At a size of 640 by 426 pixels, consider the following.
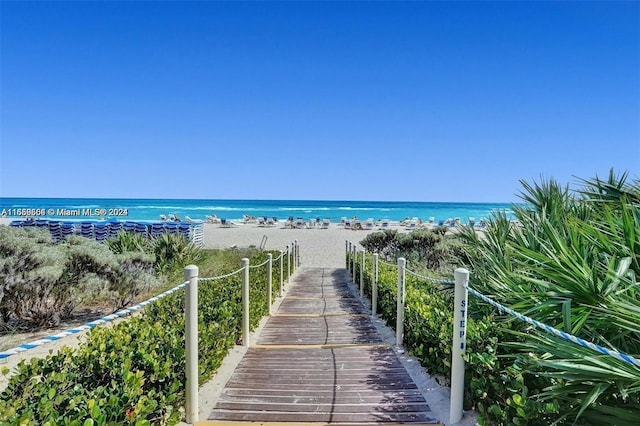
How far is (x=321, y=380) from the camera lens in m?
4.18

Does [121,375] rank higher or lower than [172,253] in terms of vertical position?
higher

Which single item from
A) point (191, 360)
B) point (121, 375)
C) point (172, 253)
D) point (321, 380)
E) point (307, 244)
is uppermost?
point (121, 375)

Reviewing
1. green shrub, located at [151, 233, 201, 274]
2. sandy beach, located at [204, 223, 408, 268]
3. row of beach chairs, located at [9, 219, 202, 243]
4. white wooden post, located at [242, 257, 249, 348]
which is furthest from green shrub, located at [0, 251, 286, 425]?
row of beach chairs, located at [9, 219, 202, 243]

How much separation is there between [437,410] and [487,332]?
862 mm

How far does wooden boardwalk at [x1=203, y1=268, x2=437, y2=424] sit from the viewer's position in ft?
11.2

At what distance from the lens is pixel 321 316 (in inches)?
297

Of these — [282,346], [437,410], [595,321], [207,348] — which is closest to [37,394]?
[207,348]

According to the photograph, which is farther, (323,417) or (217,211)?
(217,211)

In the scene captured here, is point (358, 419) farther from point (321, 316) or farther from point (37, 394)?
point (321, 316)

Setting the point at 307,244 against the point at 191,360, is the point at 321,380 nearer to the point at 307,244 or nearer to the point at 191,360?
the point at 191,360

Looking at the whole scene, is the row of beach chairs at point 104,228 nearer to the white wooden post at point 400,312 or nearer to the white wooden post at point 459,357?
the white wooden post at point 400,312

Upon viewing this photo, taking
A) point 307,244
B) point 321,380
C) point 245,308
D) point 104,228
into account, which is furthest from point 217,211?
point 321,380

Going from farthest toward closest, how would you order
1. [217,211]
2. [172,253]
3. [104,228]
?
[217,211] < [104,228] < [172,253]

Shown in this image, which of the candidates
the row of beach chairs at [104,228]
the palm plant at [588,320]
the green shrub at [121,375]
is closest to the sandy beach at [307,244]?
the row of beach chairs at [104,228]
